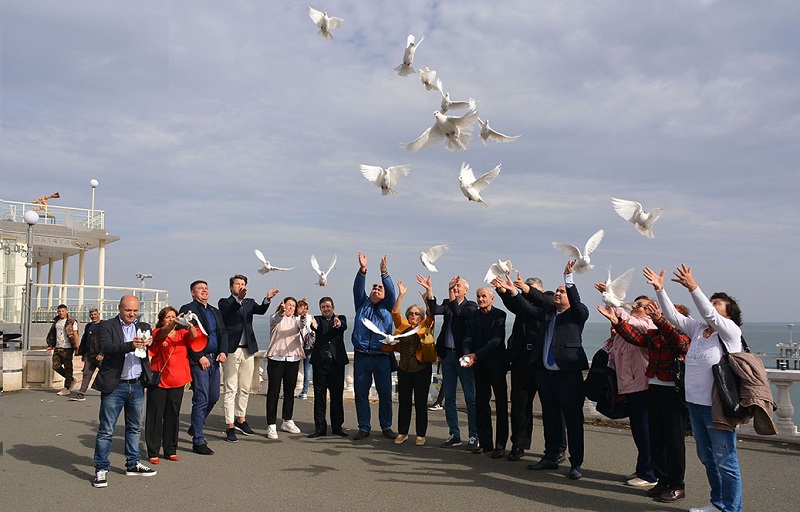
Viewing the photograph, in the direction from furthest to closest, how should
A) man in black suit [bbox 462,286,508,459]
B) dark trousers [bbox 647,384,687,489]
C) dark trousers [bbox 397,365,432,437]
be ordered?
dark trousers [bbox 397,365,432,437], man in black suit [bbox 462,286,508,459], dark trousers [bbox 647,384,687,489]

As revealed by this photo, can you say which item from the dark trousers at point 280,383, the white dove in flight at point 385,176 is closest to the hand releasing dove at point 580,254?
the white dove in flight at point 385,176

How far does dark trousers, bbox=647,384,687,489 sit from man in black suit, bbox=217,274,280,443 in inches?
178

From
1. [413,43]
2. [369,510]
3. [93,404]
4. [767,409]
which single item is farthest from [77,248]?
[767,409]

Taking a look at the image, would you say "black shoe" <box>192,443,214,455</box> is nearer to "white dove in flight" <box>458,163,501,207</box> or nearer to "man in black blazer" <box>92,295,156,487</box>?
"man in black blazer" <box>92,295,156,487</box>

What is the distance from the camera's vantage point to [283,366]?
821 centimetres

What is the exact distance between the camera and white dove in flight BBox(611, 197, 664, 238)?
21.9 ft

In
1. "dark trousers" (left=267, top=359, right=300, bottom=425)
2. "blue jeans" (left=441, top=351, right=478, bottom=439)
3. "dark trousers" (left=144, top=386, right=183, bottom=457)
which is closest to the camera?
"dark trousers" (left=144, top=386, right=183, bottom=457)

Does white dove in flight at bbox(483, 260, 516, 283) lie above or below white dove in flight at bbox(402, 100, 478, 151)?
below

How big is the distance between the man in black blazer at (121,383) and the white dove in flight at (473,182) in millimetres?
3657

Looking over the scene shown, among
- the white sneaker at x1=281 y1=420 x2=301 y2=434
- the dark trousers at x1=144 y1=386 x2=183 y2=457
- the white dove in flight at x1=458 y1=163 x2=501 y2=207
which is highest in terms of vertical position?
the white dove in flight at x1=458 y1=163 x2=501 y2=207

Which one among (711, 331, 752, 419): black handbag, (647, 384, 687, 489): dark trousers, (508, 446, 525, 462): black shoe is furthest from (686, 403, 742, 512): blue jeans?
(508, 446, 525, 462): black shoe

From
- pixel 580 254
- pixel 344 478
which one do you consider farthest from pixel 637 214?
pixel 344 478

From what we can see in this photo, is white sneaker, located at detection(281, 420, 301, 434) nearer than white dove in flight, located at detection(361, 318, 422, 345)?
No

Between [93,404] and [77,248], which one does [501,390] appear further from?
[77,248]
